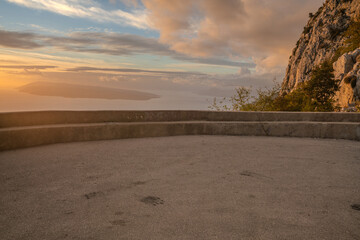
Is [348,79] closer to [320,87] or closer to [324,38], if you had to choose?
[320,87]

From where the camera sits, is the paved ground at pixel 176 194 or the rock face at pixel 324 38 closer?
the paved ground at pixel 176 194

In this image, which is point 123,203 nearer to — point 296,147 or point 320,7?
point 296,147

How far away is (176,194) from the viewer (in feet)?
12.2

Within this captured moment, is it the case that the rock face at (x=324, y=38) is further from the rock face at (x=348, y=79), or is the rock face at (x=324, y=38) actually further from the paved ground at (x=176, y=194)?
the paved ground at (x=176, y=194)

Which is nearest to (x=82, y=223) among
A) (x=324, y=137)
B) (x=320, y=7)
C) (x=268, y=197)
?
(x=268, y=197)

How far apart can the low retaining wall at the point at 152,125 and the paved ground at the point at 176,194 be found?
2.08 feet

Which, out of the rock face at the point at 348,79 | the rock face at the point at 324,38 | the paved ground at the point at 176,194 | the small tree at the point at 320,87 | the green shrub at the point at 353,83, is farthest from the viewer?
the rock face at the point at 324,38

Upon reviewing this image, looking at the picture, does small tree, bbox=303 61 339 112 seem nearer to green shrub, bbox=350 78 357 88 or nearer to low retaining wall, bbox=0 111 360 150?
green shrub, bbox=350 78 357 88

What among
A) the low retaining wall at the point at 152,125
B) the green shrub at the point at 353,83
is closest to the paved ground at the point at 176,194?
the low retaining wall at the point at 152,125

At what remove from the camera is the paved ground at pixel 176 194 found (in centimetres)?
277

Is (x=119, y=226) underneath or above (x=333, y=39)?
underneath

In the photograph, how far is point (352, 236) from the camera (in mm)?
2689

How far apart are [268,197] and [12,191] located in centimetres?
398

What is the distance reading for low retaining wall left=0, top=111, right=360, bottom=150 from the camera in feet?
23.1
